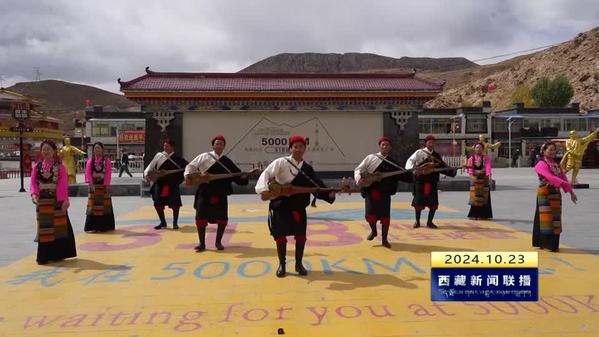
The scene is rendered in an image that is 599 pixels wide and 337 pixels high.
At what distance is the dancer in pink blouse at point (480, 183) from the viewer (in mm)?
10422

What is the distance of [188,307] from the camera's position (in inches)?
187

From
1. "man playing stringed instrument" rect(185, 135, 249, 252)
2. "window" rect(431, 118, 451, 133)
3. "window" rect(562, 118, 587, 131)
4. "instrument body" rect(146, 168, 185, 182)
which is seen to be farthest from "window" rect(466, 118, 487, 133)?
"man playing stringed instrument" rect(185, 135, 249, 252)

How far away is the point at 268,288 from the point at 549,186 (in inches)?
182

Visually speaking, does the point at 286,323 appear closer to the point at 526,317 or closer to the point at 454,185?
the point at 526,317

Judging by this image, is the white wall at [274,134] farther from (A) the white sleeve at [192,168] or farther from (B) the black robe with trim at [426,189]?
(A) the white sleeve at [192,168]

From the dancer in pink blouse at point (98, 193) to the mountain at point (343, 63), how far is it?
6800 inches

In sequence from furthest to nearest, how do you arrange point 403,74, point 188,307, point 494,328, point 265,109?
point 403,74
point 265,109
point 188,307
point 494,328

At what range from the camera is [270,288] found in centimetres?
539

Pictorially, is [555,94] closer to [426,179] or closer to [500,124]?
[500,124]

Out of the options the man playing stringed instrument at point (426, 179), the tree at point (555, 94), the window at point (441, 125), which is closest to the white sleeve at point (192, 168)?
the man playing stringed instrument at point (426, 179)

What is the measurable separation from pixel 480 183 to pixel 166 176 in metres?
6.82

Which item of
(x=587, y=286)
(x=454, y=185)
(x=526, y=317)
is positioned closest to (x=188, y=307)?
(x=526, y=317)

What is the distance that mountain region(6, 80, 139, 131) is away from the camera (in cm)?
15475

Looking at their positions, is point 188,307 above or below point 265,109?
below
